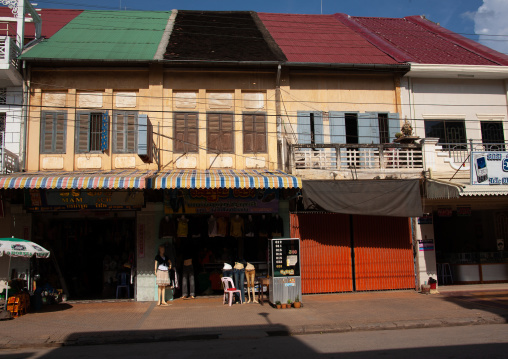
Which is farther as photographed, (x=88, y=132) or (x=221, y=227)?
(x=88, y=132)

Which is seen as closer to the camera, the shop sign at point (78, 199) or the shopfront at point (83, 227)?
the shopfront at point (83, 227)

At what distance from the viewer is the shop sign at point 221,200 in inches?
514

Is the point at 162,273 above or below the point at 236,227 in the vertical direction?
below

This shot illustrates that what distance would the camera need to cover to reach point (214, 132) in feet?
46.5

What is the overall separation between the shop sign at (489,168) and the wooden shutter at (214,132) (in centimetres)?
830

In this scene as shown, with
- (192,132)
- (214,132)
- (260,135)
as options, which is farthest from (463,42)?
(192,132)

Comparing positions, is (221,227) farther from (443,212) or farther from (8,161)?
(443,212)

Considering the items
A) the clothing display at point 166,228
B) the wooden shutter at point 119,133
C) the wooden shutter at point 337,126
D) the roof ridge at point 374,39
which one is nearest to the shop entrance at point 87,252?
the clothing display at point 166,228

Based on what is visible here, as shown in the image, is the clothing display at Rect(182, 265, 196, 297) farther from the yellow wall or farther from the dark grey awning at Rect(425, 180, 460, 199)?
the dark grey awning at Rect(425, 180, 460, 199)

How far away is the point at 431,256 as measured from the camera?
13.8 meters

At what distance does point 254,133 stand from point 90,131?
222 inches

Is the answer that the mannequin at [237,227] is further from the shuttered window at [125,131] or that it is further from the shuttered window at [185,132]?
the shuttered window at [125,131]

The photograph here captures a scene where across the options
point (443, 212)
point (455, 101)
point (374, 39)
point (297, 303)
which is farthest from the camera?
point (374, 39)

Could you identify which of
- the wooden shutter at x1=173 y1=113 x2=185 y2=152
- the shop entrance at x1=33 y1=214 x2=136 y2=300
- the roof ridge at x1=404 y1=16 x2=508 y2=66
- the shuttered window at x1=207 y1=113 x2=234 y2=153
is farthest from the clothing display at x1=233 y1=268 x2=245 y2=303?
the roof ridge at x1=404 y1=16 x2=508 y2=66
